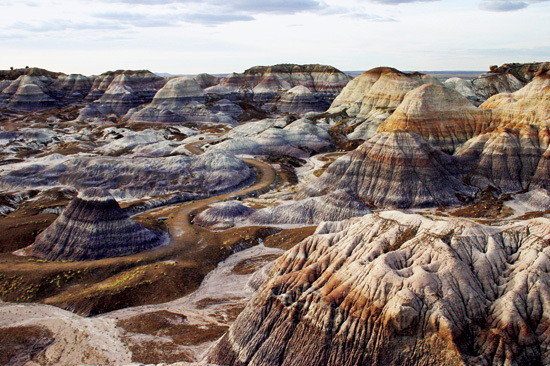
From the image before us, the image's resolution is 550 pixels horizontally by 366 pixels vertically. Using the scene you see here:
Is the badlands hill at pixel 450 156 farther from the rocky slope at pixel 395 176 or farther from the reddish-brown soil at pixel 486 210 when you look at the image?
Result: the reddish-brown soil at pixel 486 210

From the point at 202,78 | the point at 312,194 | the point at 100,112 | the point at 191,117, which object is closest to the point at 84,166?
the point at 312,194

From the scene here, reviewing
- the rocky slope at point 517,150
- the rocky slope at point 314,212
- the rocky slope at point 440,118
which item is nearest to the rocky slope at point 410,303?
the rocky slope at point 314,212

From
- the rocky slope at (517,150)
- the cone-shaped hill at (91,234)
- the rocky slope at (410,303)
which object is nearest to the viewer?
the rocky slope at (410,303)

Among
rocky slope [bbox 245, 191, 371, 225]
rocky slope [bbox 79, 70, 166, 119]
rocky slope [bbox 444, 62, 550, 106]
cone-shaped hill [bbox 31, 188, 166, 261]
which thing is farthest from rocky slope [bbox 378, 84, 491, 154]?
rocky slope [bbox 79, 70, 166, 119]

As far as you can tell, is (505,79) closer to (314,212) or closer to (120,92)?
(314,212)

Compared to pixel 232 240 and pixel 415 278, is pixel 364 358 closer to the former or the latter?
pixel 415 278

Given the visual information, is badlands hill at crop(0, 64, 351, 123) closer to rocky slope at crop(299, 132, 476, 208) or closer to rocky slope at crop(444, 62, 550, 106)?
rocky slope at crop(444, 62, 550, 106)
